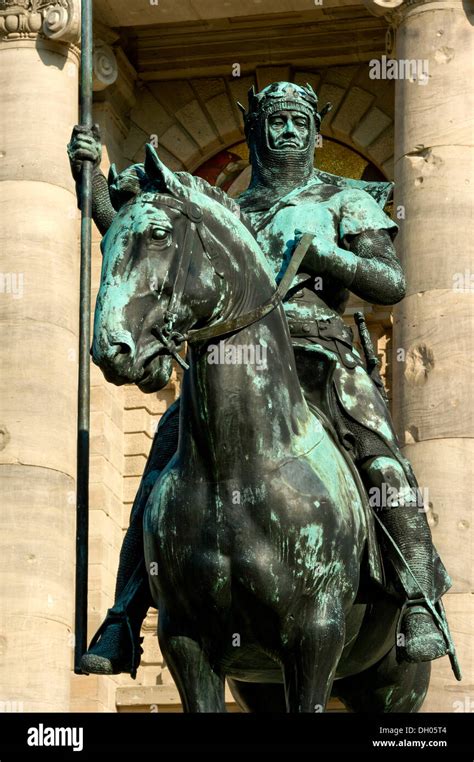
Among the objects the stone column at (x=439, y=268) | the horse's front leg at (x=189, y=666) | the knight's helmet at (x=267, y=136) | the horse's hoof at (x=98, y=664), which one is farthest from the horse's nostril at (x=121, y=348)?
the stone column at (x=439, y=268)

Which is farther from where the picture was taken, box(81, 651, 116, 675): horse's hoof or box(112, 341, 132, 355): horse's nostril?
box(81, 651, 116, 675): horse's hoof

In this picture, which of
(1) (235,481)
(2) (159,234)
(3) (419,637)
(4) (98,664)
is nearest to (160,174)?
(2) (159,234)

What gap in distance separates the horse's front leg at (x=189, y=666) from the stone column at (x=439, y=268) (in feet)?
32.2

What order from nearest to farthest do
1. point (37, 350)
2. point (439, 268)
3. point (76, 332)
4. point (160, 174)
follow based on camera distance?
point (160, 174) → point (439, 268) → point (37, 350) → point (76, 332)

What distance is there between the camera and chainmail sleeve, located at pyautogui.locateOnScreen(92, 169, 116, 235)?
11516 mm

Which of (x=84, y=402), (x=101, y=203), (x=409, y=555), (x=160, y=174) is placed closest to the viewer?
(x=160, y=174)

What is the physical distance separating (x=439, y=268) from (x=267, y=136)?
9.68 meters

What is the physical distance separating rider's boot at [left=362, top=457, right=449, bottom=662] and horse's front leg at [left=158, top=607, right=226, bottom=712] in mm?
1146

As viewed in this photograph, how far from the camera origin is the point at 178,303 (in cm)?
969

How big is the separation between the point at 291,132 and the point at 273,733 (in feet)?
10.6

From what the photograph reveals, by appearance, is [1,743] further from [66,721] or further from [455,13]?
[455,13]

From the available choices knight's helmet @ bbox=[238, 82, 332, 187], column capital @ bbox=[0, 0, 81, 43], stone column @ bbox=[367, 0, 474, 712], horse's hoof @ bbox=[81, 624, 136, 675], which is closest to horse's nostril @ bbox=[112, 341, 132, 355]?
horse's hoof @ bbox=[81, 624, 136, 675]

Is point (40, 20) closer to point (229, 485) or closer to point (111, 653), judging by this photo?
point (111, 653)

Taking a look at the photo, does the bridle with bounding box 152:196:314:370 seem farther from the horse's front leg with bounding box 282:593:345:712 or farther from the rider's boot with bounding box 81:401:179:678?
the horse's front leg with bounding box 282:593:345:712
